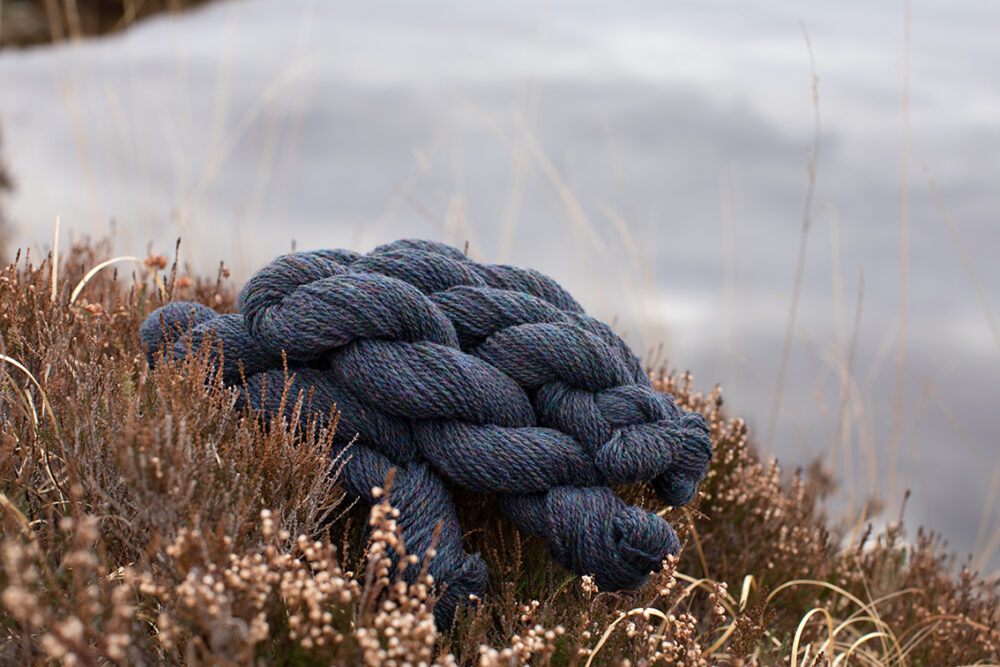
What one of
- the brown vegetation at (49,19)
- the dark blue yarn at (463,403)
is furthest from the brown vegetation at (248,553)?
the brown vegetation at (49,19)

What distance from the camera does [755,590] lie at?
2885 millimetres

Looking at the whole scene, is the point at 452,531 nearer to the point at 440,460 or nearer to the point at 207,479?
the point at 440,460

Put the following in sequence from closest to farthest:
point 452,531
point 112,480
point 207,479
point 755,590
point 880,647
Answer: point 207,479 → point 112,480 → point 452,531 → point 755,590 → point 880,647

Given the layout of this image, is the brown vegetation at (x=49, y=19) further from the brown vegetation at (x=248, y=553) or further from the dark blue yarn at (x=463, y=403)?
the dark blue yarn at (x=463, y=403)

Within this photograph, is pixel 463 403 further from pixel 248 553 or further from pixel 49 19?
pixel 49 19

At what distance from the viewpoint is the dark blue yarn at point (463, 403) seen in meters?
2.02

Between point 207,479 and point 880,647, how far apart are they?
2694mm

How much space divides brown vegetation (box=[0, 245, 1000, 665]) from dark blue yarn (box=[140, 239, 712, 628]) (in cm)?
9

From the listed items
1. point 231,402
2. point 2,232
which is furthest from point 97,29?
point 231,402

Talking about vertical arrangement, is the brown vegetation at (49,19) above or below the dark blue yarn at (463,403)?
above

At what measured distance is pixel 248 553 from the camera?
5.32 ft

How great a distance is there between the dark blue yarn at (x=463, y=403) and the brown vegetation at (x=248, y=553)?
92mm

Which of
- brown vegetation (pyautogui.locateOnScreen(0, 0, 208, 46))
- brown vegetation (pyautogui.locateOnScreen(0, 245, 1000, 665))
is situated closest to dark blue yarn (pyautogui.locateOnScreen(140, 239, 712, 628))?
brown vegetation (pyautogui.locateOnScreen(0, 245, 1000, 665))

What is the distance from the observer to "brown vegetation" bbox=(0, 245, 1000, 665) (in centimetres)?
144
